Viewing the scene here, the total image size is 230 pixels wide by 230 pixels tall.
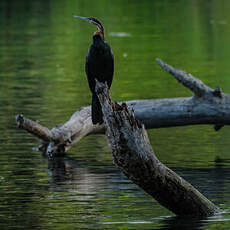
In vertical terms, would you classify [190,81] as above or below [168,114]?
above

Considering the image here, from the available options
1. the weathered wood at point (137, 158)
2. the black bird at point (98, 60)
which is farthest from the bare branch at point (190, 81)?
the weathered wood at point (137, 158)

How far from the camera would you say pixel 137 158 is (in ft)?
29.1

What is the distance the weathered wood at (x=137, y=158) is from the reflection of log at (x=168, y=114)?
12.3ft

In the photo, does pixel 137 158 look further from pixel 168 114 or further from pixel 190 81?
pixel 168 114

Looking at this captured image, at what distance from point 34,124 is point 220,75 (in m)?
9.98

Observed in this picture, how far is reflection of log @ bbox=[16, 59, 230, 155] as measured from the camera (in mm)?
13039

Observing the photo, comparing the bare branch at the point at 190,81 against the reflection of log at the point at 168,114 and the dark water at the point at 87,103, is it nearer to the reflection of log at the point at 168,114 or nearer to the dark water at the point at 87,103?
the reflection of log at the point at 168,114

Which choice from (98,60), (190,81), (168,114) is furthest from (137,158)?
(168,114)

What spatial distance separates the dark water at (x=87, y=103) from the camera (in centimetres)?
998

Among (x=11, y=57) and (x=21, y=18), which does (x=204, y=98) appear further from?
(x=21, y=18)

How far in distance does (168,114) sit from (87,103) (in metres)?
4.86

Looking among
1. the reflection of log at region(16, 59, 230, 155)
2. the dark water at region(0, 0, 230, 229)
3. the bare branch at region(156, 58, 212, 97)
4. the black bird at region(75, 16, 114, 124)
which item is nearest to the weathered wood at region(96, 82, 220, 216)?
the dark water at region(0, 0, 230, 229)

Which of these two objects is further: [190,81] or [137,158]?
[190,81]

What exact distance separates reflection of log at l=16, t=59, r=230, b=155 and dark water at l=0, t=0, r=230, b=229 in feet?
0.91
